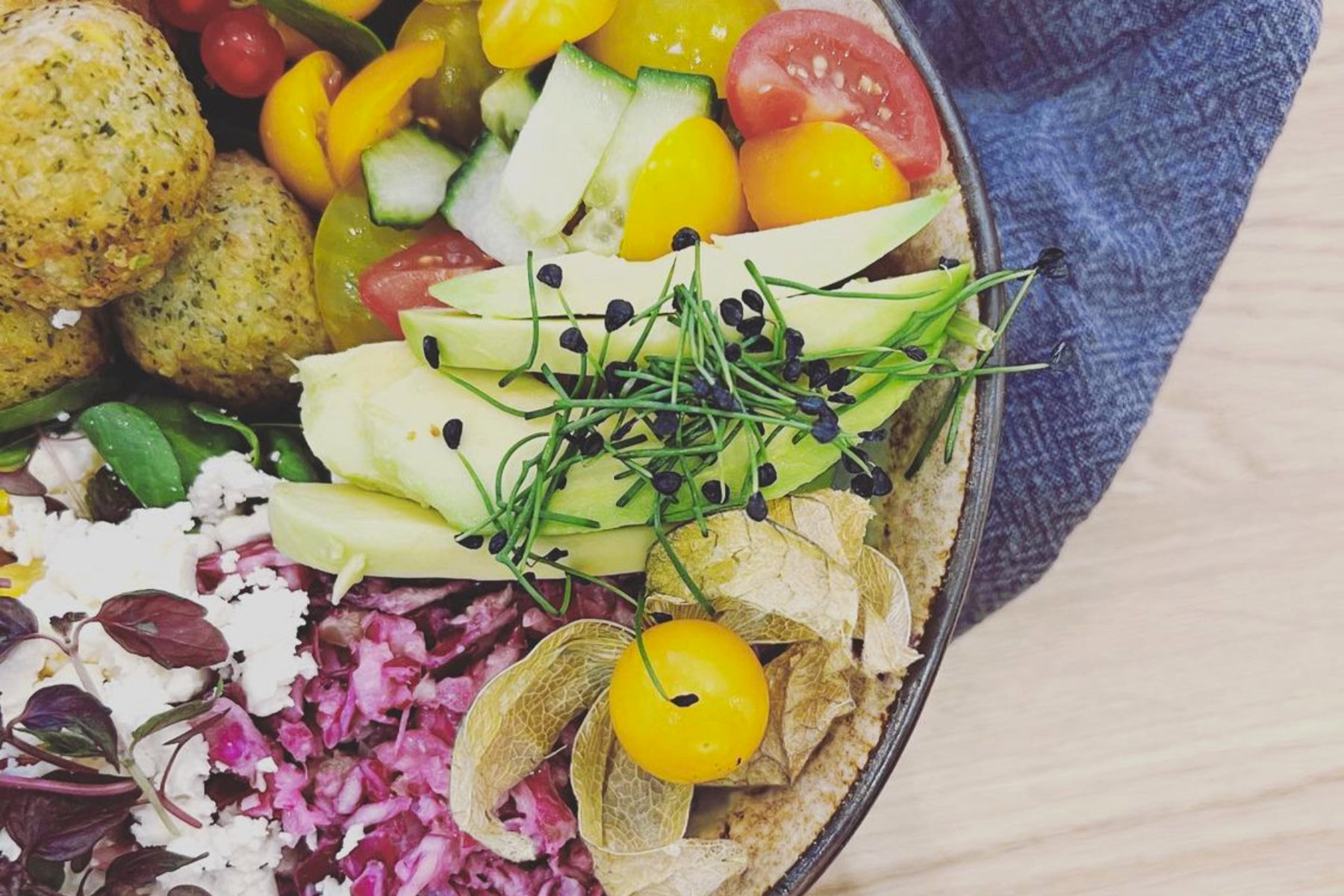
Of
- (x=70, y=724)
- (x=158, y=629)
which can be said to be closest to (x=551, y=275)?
(x=158, y=629)

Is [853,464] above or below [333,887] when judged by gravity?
above

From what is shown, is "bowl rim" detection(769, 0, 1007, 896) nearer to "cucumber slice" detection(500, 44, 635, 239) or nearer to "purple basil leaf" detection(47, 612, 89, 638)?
"cucumber slice" detection(500, 44, 635, 239)

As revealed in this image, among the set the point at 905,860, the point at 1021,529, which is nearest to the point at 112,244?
the point at 1021,529

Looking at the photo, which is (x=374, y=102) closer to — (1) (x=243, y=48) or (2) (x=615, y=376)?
(1) (x=243, y=48)

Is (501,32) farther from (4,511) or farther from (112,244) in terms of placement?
(4,511)

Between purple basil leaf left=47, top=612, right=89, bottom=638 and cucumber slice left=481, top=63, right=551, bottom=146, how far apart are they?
69cm

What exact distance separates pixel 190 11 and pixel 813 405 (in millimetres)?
936

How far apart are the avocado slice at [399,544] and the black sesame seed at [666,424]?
0.50ft

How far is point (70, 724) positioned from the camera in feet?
3.61

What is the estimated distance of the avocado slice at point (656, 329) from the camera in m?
1.13

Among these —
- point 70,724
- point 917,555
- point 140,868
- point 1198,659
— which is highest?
point 917,555

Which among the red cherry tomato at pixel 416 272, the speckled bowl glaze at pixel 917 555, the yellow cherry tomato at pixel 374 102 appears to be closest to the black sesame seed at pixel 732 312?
the speckled bowl glaze at pixel 917 555

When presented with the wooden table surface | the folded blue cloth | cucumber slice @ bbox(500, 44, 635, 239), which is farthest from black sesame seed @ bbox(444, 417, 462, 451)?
the wooden table surface

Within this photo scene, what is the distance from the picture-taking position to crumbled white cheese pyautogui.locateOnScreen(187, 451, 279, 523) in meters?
1.31
